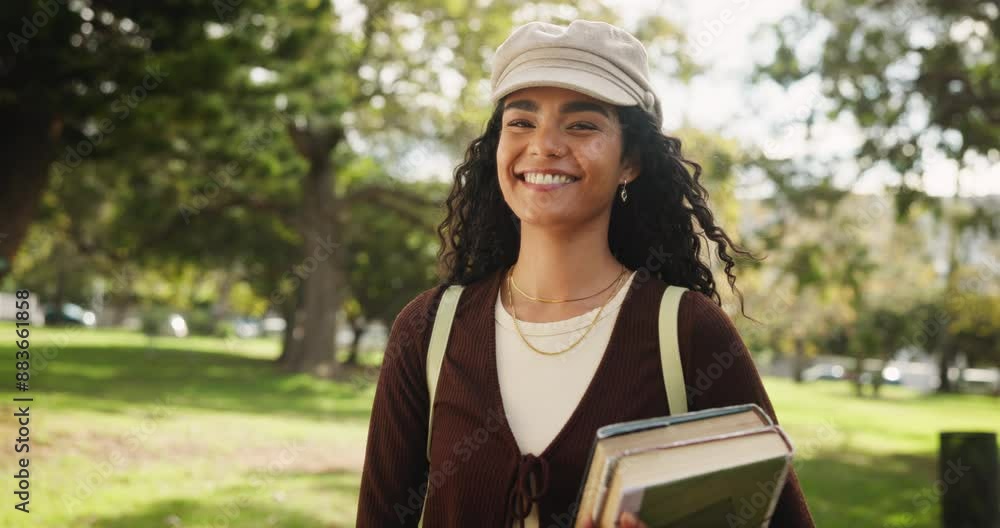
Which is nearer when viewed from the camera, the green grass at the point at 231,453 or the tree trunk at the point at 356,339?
the green grass at the point at 231,453

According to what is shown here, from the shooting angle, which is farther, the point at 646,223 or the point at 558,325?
the point at 646,223

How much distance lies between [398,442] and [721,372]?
715 millimetres

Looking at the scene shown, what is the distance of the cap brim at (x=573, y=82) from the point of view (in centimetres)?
200

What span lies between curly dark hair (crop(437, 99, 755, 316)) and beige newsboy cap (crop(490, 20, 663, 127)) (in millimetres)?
88

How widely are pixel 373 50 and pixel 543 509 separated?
20.5 metres

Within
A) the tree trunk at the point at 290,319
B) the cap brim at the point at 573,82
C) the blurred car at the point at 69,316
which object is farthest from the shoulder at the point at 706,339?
the blurred car at the point at 69,316

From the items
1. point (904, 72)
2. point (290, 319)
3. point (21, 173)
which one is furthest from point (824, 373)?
point (21, 173)

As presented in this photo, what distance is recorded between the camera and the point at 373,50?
21.5 meters

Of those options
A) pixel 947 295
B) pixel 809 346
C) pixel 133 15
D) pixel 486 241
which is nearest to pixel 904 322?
pixel 809 346

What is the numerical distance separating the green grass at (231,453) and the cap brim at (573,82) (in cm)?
588

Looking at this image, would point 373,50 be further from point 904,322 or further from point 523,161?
point 904,322

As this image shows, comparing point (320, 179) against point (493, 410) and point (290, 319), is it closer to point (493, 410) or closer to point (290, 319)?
point (290, 319)

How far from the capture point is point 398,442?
2146 mm

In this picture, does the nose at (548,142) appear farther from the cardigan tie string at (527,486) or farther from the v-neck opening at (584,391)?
the cardigan tie string at (527,486)
